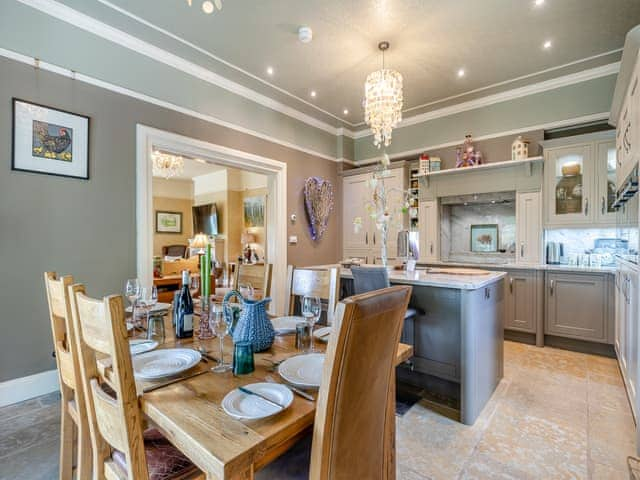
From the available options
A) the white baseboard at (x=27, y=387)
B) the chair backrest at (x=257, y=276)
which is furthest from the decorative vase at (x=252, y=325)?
the white baseboard at (x=27, y=387)

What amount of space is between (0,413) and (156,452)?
2.07 metres

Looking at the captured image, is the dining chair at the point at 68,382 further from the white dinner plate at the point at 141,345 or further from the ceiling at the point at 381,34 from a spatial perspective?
the ceiling at the point at 381,34

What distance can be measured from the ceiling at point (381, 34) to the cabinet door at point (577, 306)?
237 cm

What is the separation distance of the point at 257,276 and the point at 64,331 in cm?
134

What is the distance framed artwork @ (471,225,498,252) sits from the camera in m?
4.40

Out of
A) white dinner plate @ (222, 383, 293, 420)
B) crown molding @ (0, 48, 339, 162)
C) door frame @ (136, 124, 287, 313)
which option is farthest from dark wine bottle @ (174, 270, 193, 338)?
crown molding @ (0, 48, 339, 162)

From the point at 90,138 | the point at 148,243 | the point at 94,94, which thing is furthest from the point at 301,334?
the point at 94,94

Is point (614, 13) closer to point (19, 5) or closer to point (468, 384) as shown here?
point (468, 384)

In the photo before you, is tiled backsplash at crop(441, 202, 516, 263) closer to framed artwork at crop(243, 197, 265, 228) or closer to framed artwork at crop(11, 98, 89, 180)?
framed artwork at crop(243, 197, 265, 228)

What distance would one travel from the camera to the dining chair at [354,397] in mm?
794

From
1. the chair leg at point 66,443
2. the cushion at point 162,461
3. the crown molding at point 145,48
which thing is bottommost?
the chair leg at point 66,443

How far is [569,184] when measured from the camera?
3598 millimetres

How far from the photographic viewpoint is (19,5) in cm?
235

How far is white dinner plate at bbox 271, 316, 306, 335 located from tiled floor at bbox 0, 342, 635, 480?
37.2 inches
